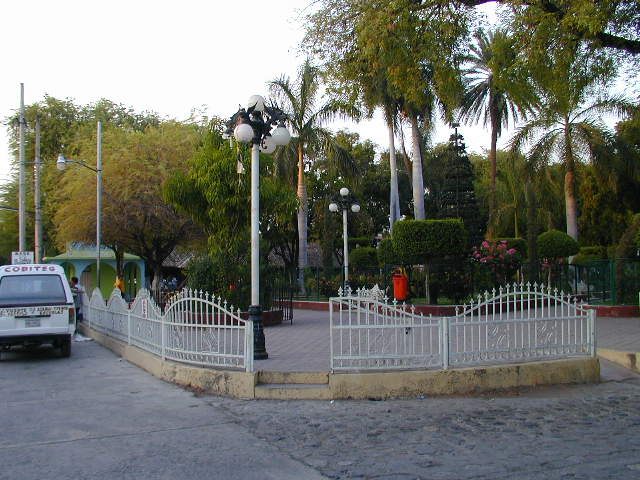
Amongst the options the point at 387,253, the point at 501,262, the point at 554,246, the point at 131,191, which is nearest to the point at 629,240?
the point at 554,246

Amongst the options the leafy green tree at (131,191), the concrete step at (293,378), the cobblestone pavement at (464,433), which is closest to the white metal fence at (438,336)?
the concrete step at (293,378)

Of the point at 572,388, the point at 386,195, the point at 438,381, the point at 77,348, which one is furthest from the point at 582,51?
the point at 386,195

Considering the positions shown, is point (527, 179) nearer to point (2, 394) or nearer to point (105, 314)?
point (105, 314)

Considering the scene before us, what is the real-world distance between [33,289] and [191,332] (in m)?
5.98

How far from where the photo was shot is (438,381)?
8.65 metres

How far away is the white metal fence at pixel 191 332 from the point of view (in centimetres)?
909

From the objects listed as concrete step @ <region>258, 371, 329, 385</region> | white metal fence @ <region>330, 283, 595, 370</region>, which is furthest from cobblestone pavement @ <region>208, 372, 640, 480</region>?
white metal fence @ <region>330, 283, 595, 370</region>

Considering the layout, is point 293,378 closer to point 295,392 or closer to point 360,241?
point 295,392

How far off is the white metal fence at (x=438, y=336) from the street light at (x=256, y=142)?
1.56 metres

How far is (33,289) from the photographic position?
1376 cm

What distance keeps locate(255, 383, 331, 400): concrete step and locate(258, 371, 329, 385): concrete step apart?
119 mm

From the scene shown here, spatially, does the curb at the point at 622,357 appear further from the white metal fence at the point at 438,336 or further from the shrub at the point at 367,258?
the shrub at the point at 367,258

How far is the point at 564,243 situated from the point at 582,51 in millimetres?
11978

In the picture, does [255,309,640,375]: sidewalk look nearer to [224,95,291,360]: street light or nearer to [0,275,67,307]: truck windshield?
[224,95,291,360]: street light
